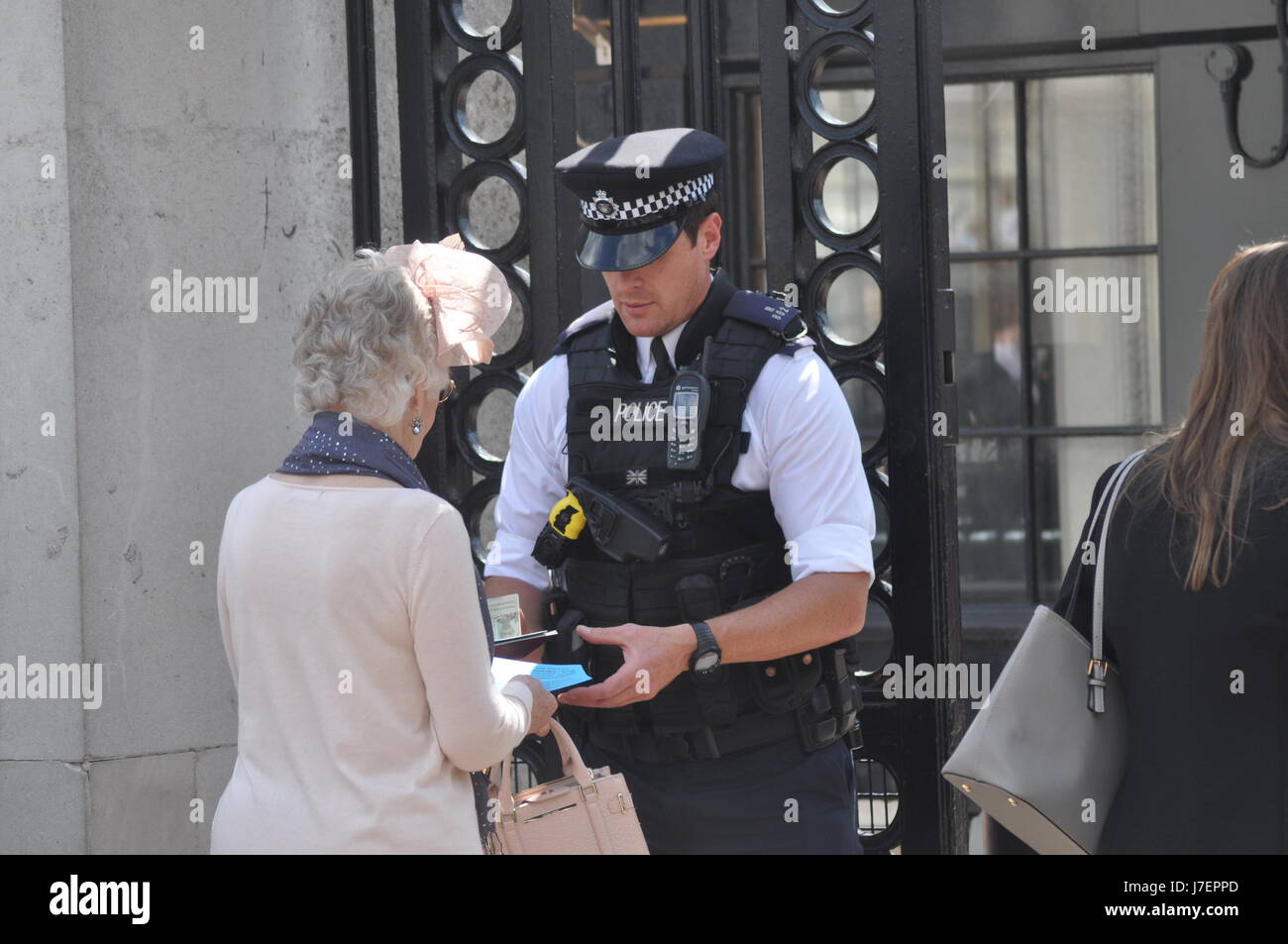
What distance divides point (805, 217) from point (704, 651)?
122 cm

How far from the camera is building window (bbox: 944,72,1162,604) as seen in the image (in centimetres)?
555

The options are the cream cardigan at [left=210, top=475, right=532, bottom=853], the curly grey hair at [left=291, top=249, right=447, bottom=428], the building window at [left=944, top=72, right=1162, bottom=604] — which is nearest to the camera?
the cream cardigan at [left=210, top=475, right=532, bottom=853]

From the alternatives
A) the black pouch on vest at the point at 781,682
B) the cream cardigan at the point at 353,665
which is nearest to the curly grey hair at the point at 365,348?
the cream cardigan at the point at 353,665

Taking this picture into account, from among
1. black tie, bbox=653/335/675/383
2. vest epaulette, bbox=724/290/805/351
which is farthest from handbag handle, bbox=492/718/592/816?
vest epaulette, bbox=724/290/805/351

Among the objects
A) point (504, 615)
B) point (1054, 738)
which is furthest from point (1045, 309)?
point (1054, 738)

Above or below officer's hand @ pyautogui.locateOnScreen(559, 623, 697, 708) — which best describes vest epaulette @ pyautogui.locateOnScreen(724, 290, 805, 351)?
above

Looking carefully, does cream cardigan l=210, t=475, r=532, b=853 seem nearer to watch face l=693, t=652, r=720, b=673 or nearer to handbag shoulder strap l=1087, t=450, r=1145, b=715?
watch face l=693, t=652, r=720, b=673

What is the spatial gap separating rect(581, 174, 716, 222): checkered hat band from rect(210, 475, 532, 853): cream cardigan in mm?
893

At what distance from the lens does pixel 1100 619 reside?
7.10 feet

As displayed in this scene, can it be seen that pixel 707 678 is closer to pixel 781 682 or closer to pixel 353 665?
pixel 781 682

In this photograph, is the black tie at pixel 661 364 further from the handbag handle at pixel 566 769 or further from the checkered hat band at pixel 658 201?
the handbag handle at pixel 566 769

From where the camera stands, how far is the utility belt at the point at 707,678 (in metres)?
2.66
